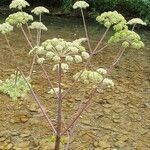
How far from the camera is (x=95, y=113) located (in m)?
6.30

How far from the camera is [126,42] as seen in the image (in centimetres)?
396

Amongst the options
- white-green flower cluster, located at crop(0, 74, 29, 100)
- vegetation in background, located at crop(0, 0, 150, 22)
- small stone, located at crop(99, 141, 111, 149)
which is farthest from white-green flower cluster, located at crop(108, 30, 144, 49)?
vegetation in background, located at crop(0, 0, 150, 22)

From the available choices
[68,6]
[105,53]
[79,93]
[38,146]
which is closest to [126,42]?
[38,146]

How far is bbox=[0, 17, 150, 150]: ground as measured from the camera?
18.1 ft

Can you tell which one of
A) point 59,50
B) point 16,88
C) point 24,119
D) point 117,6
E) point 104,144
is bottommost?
point 104,144

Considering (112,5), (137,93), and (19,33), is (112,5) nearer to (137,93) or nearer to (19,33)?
(19,33)

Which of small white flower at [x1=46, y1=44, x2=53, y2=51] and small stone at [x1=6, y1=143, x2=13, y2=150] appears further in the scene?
small stone at [x1=6, y1=143, x2=13, y2=150]

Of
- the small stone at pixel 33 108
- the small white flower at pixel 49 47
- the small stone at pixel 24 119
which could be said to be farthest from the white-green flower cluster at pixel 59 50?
the small stone at pixel 33 108

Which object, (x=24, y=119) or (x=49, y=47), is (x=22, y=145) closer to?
(x=24, y=119)

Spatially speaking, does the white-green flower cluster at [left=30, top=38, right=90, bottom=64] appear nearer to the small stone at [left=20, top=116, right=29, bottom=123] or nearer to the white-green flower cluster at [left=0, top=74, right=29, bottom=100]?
the white-green flower cluster at [left=0, top=74, right=29, bottom=100]

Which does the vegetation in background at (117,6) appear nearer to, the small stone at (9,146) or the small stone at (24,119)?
the small stone at (24,119)

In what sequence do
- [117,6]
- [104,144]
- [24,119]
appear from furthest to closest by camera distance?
[117,6] < [24,119] < [104,144]

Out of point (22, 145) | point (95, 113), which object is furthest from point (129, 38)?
point (95, 113)

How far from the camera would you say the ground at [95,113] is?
5.53 m
